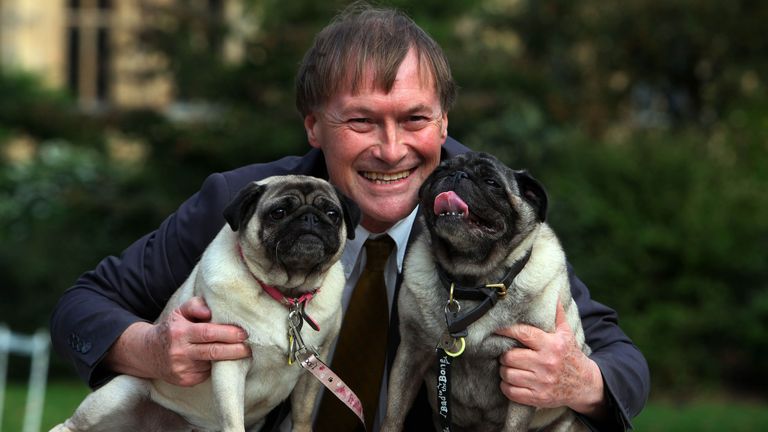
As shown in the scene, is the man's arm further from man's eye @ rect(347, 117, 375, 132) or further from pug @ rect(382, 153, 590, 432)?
man's eye @ rect(347, 117, 375, 132)

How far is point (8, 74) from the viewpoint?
20625mm

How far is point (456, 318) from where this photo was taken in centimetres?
368

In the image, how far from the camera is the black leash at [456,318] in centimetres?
368

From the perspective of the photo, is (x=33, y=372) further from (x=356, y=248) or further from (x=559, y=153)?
(x=356, y=248)

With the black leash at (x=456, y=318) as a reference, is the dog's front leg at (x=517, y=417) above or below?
below

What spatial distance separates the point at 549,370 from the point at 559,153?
8891 mm

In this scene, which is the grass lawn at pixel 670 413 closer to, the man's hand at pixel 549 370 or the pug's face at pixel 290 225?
the pug's face at pixel 290 225

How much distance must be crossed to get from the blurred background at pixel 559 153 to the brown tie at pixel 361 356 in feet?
20.5

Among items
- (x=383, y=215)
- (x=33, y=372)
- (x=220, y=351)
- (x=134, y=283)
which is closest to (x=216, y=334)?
(x=220, y=351)

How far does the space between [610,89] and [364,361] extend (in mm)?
12923

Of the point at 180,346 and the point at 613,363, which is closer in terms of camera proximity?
the point at 180,346

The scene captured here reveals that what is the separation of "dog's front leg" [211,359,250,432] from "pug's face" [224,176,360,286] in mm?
367

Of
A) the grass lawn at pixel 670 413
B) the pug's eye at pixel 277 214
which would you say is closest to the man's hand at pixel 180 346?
the pug's eye at pixel 277 214

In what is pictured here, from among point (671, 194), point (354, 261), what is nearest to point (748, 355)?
point (671, 194)
